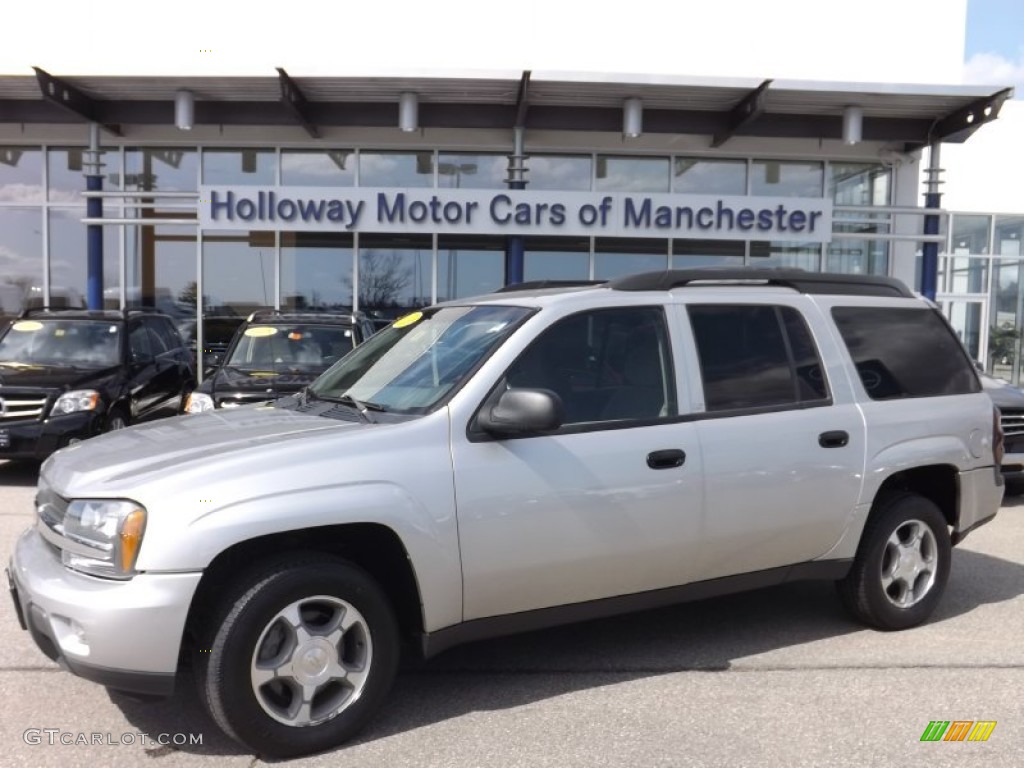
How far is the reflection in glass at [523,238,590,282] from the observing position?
1551 cm

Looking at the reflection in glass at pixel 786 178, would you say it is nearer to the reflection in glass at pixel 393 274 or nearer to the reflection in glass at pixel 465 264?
the reflection in glass at pixel 465 264

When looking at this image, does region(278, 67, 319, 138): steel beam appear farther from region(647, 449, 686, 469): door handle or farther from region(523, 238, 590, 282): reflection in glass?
region(647, 449, 686, 469): door handle

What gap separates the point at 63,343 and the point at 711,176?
11.5m

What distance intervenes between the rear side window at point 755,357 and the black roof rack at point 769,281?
0.17 meters

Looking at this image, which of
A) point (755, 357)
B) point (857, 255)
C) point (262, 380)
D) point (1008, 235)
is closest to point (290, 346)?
point (262, 380)

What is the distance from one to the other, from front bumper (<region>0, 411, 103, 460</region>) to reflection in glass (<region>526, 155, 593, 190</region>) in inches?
382

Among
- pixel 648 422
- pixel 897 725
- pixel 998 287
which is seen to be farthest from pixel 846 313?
pixel 998 287

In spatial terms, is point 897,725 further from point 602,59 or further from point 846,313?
point 602,59

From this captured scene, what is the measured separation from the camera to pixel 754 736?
346 cm

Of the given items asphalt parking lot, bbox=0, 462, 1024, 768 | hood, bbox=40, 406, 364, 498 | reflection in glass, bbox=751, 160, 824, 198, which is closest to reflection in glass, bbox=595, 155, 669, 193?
reflection in glass, bbox=751, 160, 824, 198

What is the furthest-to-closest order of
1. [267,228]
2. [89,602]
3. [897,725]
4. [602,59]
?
[602,59], [267,228], [897,725], [89,602]

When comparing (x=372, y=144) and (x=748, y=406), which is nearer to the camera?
(x=748, y=406)

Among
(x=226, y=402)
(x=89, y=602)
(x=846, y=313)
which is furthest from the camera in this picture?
(x=226, y=402)

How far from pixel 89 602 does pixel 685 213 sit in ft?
40.6
